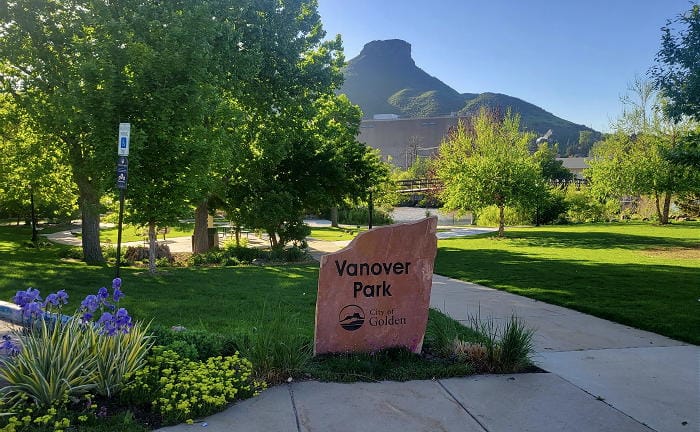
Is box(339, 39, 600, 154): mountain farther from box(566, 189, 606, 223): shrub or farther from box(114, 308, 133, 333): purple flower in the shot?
box(114, 308, 133, 333): purple flower

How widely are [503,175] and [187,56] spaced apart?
17.4m

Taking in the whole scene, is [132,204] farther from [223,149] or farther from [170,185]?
[223,149]

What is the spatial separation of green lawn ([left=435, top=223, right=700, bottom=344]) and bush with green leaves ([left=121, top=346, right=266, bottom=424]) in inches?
230


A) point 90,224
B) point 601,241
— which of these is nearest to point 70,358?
point 90,224

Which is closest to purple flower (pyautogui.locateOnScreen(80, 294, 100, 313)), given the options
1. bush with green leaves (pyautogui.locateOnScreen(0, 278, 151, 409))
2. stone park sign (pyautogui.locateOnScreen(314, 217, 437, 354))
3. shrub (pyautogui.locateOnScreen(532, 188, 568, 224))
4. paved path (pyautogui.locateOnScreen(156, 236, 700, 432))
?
bush with green leaves (pyautogui.locateOnScreen(0, 278, 151, 409))

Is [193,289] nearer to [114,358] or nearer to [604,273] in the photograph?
[114,358]

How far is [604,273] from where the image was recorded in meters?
12.8

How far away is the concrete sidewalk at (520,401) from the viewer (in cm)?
395

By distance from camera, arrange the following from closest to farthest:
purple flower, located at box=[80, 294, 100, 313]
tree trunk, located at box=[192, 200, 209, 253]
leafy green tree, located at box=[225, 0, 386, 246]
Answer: purple flower, located at box=[80, 294, 100, 313] → leafy green tree, located at box=[225, 0, 386, 246] → tree trunk, located at box=[192, 200, 209, 253]

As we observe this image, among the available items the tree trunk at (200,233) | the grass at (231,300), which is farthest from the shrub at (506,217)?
the grass at (231,300)

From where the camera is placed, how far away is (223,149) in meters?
14.0

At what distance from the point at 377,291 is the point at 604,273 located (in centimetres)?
936

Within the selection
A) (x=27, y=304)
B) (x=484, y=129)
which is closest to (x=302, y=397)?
(x=27, y=304)

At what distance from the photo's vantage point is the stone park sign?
5.53 meters
